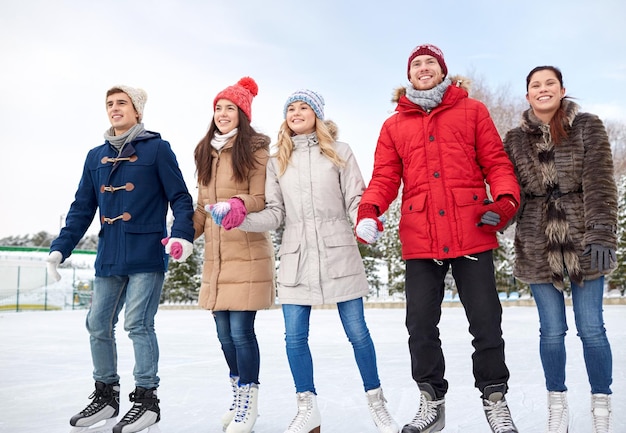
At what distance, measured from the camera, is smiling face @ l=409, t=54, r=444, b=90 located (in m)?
2.79

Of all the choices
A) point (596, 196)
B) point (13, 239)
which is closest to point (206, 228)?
point (596, 196)

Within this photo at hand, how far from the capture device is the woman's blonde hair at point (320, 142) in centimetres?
295

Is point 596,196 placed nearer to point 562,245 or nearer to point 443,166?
point 562,245

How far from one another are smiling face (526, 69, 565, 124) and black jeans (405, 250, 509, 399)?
0.78 m

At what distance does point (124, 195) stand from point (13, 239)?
61142 millimetres

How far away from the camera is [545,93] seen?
2787 mm

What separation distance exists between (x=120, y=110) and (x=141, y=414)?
165cm

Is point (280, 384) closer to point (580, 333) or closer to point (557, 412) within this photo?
point (557, 412)

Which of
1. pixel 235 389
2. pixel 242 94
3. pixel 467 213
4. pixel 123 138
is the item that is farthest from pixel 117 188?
pixel 467 213

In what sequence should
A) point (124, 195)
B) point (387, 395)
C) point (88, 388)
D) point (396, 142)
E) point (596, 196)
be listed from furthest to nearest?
point (88, 388), point (387, 395), point (124, 195), point (396, 142), point (596, 196)

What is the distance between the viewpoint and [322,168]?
296cm

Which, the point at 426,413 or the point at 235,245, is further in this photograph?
the point at 235,245

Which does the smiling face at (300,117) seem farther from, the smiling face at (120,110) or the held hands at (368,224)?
the smiling face at (120,110)

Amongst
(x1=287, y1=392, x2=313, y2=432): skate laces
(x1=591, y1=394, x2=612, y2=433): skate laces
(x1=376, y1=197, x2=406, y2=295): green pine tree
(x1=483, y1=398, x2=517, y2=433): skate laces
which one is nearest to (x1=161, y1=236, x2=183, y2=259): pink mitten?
(x1=287, y1=392, x2=313, y2=432): skate laces
